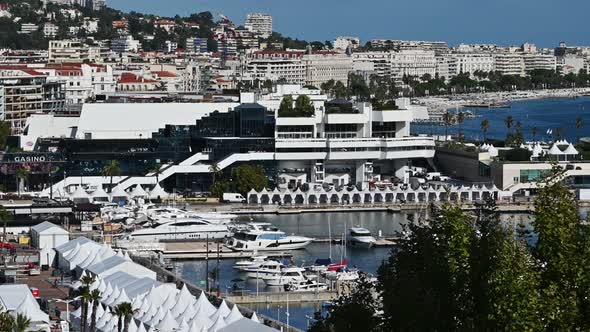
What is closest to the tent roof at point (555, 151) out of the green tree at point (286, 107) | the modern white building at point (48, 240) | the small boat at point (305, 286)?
the green tree at point (286, 107)

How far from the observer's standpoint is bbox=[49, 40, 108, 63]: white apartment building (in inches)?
2894

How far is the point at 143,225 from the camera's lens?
32.0 m

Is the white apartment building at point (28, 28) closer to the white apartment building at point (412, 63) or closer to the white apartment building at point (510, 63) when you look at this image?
the white apartment building at point (412, 63)

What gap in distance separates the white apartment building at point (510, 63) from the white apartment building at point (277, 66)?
1262 inches

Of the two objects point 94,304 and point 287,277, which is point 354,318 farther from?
point 287,277

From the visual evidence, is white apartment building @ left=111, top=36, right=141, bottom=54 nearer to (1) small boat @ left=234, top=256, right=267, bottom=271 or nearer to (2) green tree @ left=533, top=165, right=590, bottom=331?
(1) small boat @ left=234, top=256, right=267, bottom=271

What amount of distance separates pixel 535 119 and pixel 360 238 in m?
53.9

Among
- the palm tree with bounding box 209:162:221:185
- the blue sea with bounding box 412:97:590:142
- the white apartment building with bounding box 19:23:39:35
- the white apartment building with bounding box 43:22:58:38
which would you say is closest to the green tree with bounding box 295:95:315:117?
the palm tree with bounding box 209:162:221:185

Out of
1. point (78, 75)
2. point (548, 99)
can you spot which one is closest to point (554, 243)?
point (78, 75)

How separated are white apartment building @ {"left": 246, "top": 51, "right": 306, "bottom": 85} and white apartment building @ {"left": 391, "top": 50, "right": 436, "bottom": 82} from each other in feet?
55.7

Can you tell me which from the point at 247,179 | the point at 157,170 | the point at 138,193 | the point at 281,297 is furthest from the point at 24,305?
the point at 157,170

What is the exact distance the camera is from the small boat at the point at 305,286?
25.3 metres

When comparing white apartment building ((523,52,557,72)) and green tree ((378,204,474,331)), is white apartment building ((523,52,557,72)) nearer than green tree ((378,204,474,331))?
No

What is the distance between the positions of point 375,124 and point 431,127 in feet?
96.4
